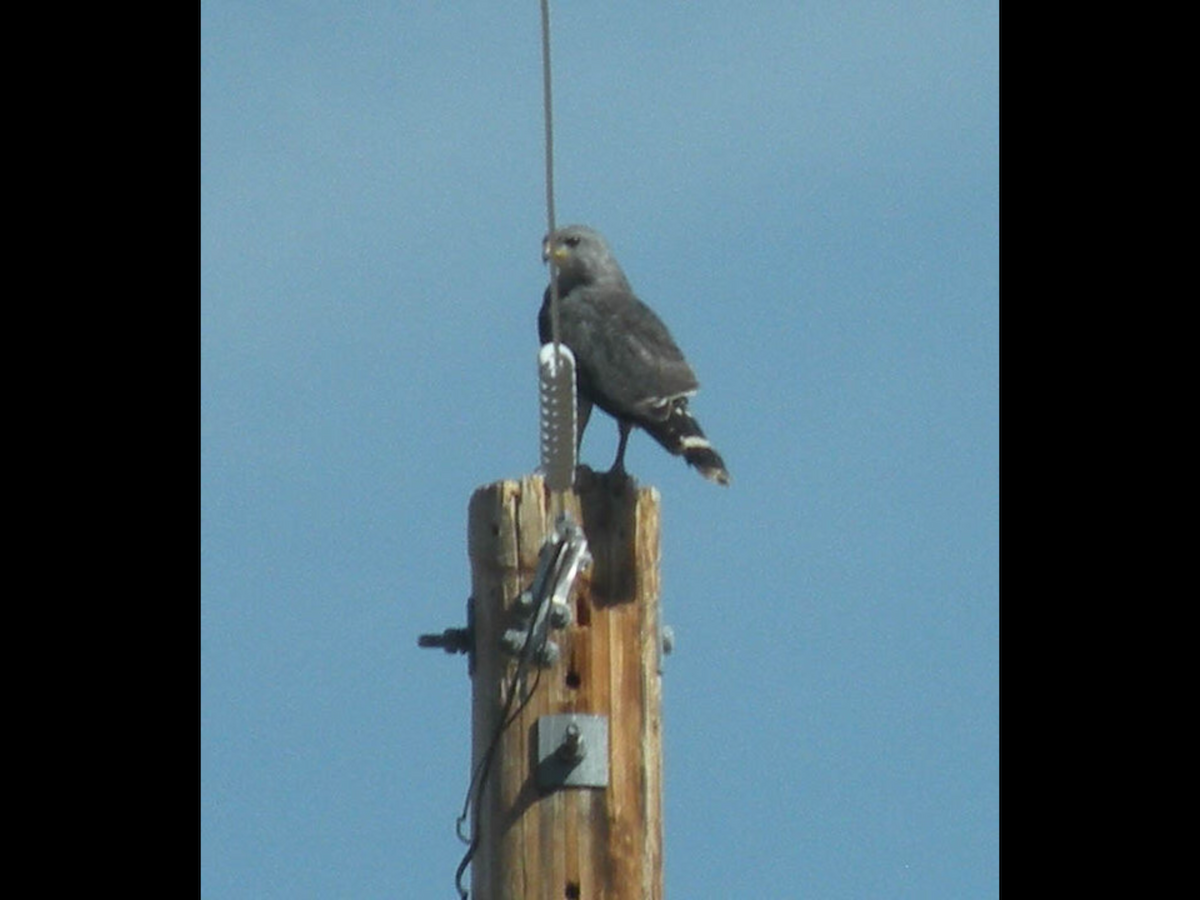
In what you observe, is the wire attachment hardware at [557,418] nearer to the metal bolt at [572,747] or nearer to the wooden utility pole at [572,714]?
the wooden utility pole at [572,714]

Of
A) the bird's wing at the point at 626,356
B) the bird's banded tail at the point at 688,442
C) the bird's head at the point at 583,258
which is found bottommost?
the bird's banded tail at the point at 688,442

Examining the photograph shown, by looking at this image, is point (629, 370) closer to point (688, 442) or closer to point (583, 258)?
point (688, 442)

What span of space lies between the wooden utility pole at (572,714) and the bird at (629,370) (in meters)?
3.06

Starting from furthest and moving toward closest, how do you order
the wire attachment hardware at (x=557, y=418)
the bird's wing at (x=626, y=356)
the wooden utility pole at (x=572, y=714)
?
the bird's wing at (x=626, y=356) < the wire attachment hardware at (x=557, y=418) < the wooden utility pole at (x=572, y=714)

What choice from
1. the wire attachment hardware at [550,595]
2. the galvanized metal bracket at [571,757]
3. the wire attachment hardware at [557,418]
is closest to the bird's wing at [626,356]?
the wire attachment hardware at [557,418]

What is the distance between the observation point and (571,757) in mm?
5035

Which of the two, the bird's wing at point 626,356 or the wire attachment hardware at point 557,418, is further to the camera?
the bird's wing at point 626,356

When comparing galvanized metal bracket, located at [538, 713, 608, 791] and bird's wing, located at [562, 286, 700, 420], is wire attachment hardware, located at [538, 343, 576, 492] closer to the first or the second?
galvanized metal bracket, located at [538, 713, 608, 791]

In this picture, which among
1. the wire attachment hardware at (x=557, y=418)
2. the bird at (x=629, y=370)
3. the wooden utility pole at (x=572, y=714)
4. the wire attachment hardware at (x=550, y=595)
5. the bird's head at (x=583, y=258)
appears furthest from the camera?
the bird's head at (x=583, y=258)

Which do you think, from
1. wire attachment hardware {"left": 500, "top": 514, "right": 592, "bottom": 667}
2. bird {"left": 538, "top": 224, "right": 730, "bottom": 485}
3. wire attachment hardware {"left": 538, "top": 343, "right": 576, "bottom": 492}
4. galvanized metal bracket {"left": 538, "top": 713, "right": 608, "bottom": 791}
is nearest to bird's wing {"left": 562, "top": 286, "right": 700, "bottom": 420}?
bird {"left": 538, "top": 224, "right": 730, "bottom": 485}

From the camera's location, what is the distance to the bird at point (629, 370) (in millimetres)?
8906
